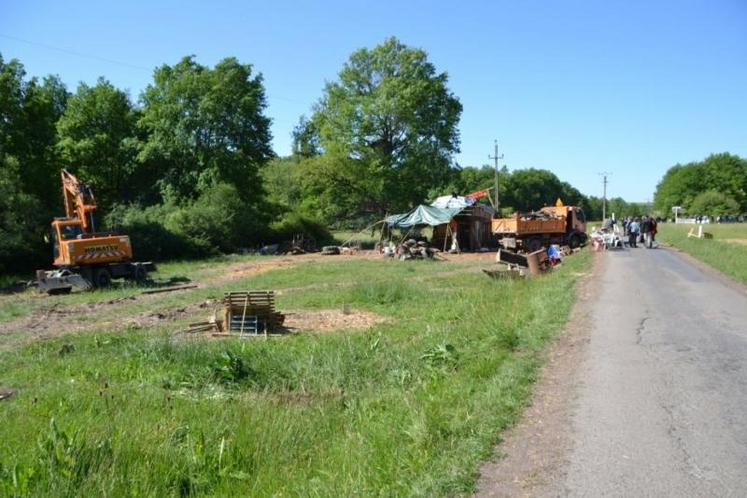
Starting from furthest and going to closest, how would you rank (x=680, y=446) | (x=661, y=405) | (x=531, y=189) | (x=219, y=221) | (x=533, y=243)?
(x=531, y=189) → (x=219, y=221) → (x=533, y=243) → (x=661, y=405) → (x=680, y=446)

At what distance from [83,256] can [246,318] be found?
39.1ft

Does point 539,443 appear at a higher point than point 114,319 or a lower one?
higher

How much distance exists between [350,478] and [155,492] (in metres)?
1.75

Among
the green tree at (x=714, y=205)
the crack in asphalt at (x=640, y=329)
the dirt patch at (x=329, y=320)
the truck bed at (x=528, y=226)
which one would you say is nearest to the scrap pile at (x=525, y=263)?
the dirt patch at (x=329, y=320)

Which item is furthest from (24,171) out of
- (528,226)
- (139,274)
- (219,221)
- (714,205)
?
(714,205)

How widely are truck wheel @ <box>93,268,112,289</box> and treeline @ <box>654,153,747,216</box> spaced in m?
118

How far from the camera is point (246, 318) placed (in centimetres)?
1329

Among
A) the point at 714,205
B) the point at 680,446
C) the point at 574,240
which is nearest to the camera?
the point at 680,446

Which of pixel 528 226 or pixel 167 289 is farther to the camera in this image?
pixel 528 226

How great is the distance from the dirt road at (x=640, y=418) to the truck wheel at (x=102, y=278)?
62.0 ft

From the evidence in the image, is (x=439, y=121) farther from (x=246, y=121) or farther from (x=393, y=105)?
(x=246, y=121)

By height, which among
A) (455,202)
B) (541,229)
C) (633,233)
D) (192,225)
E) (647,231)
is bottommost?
(633,233)

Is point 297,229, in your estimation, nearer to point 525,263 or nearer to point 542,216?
point 542,216

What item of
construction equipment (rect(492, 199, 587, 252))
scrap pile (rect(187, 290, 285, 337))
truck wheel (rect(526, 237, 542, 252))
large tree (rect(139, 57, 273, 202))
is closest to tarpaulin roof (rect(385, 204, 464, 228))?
construction equipment (rect(492, 199, 587, 252))
